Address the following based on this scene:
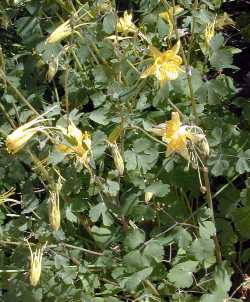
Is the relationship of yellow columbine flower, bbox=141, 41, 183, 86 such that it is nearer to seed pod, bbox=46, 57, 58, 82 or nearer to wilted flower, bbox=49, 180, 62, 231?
seed pod, bbox=46, 57, 58, 82

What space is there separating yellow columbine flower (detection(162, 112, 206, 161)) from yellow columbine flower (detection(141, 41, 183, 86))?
6.1 inches

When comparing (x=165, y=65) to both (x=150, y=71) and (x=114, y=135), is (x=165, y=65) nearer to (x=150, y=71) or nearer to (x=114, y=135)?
(x=150, y=71)

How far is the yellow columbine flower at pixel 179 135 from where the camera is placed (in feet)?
5.62

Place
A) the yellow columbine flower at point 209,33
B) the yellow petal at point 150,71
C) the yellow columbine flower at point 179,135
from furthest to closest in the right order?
the yellow columbine flower at point 209,33 → the yellow petal at point 150,71 → the yellow columbine flower at point 179,135

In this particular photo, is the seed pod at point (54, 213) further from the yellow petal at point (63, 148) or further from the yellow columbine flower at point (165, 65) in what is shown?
the yellow columbine flower at point (165, 65)

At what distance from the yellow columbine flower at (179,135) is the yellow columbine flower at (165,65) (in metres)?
0.16

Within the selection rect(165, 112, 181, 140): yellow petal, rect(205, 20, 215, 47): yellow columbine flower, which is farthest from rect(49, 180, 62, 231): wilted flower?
rect(205, 20, 215, 47): yellow columbine flower

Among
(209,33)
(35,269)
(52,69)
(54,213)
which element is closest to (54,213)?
(54,213)

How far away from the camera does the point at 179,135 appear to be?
67.4 inches

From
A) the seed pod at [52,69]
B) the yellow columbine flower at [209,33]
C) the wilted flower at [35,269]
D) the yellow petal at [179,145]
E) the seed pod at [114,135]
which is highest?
the seed pod at [52,69]

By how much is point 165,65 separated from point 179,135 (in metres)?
0.23

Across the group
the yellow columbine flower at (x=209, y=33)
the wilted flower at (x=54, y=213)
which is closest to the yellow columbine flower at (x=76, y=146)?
the wilted flower at (x=54, y=213)

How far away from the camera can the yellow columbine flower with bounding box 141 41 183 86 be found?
5.94 feet

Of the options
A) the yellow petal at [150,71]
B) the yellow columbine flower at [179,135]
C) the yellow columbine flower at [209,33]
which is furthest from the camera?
the yellow columbine flower at [209,33]
